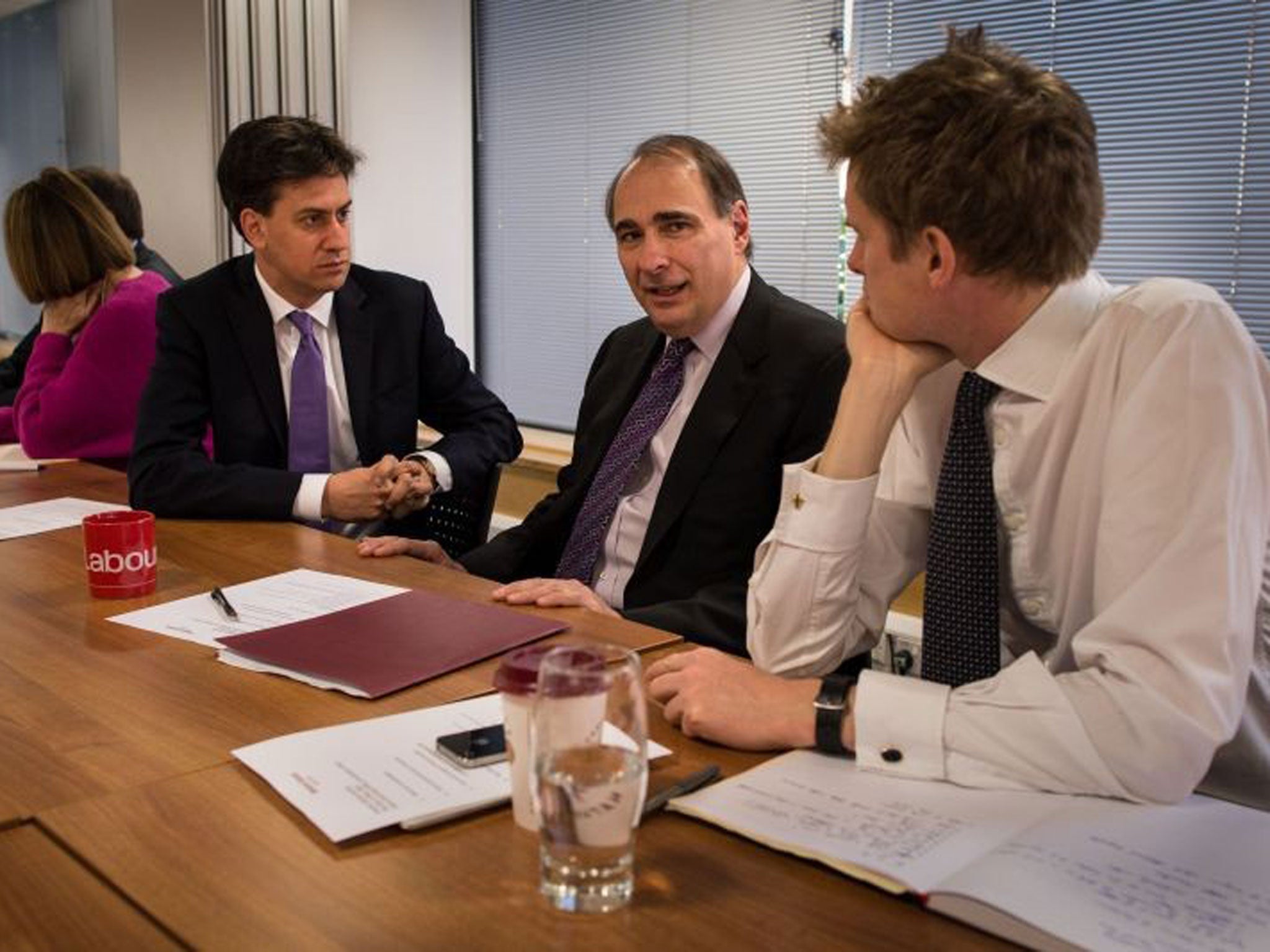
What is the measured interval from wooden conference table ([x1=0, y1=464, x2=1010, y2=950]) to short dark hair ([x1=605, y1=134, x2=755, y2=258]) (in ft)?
3.78

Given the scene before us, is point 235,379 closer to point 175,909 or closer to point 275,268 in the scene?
point 275,268

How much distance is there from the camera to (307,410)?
103 inches

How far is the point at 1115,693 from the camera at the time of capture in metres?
1.10

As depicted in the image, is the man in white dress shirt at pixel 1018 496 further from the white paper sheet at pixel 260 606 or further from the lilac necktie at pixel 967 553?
the white paper sheet at pixel 260 606

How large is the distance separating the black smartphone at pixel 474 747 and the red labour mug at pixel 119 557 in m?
0.77

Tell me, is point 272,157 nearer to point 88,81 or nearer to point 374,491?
point 374,491

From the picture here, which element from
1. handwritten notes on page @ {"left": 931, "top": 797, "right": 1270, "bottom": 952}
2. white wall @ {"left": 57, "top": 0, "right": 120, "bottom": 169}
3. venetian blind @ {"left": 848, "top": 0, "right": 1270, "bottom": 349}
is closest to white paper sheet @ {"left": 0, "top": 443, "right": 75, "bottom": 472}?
white wall @ {"left": 57, "top": 0, "right": 120, "bottom": 169}

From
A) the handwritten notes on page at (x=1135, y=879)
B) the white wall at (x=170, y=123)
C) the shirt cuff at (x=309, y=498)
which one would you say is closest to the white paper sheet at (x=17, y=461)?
the shirt cuff at (x=309, y=498)

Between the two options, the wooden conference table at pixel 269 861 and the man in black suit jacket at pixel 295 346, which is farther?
the man in black suit jacket at pixel 295 346

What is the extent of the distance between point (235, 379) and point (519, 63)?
235 centimetres

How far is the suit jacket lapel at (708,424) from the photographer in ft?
6.84

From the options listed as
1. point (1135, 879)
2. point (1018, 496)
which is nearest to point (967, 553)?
point (1018, 496)

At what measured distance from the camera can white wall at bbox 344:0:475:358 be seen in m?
4.50

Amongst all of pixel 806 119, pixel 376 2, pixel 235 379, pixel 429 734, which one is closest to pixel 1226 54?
pixel 806 119
